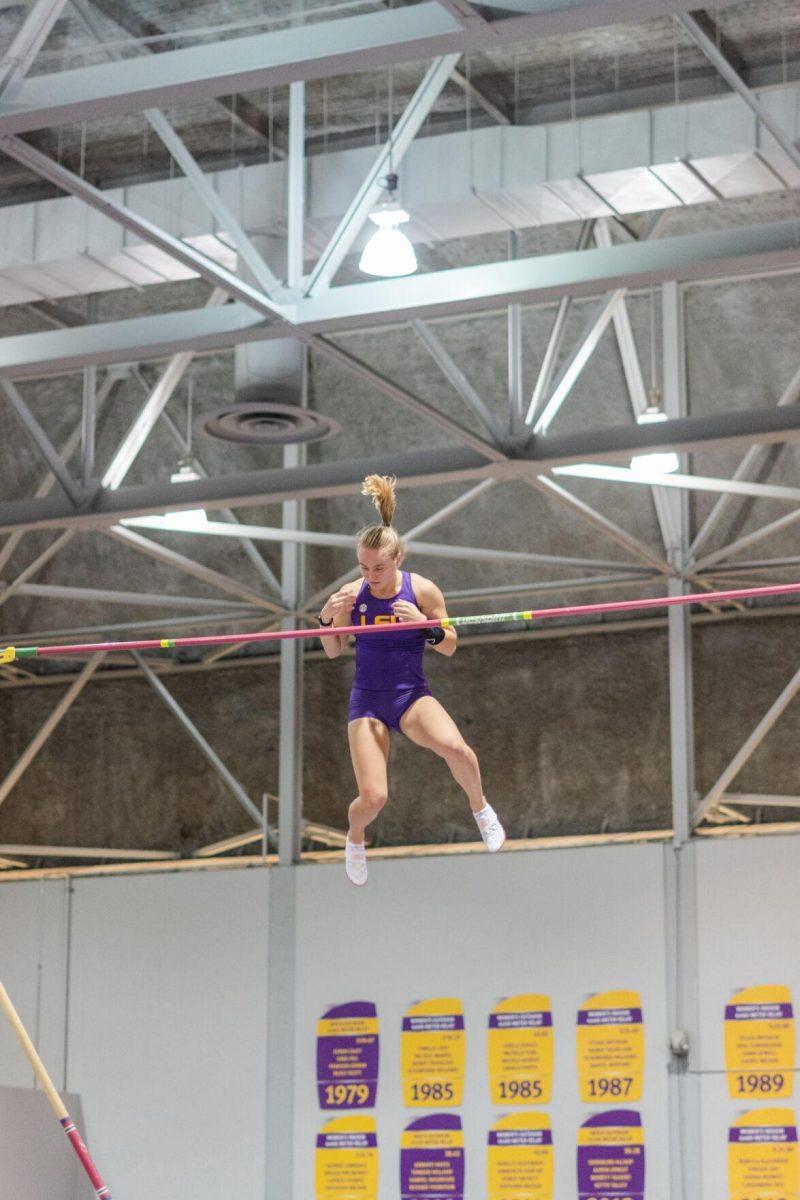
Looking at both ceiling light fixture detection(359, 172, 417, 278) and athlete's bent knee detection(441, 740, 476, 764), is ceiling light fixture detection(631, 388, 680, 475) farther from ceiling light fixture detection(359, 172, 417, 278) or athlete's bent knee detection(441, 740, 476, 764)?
athlete's bent knee detection(441, 740, 476, 764)

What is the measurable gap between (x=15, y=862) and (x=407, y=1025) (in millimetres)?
4851

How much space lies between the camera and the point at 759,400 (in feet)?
54.5

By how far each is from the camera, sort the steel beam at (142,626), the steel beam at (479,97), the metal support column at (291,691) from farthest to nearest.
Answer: the steel beam at (142,626) < the metal support column at (291,691) < the steel beam at (479,97)

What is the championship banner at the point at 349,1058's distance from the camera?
52.9ft

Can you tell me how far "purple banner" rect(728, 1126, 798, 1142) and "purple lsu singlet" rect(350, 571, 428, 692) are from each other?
23.6 feet

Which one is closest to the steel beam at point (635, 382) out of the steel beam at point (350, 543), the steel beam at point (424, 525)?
the steel beam at point (350, 543)

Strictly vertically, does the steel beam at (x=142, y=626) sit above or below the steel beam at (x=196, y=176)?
below

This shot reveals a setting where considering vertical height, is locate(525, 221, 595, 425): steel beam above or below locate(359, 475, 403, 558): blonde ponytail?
above

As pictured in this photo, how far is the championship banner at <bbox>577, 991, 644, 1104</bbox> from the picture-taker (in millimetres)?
15312

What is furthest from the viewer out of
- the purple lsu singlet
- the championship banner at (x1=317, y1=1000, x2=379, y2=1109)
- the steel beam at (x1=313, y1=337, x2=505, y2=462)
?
the championship banner at (x1=317, y1=1000, x2=379, y2=1109)

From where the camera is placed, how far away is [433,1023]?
1600 centimetres

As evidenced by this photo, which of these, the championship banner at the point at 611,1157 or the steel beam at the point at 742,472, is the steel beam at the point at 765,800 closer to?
the steel beam at the point at 742,472

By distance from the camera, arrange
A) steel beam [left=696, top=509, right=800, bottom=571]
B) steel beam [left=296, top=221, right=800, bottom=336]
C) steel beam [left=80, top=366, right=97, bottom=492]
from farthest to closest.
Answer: steel beam [left=696, top=509, right=800, bottom=571]
steel beam [left=80, top=366, right=97, bottom=492]
steel beam [left=296, top=221, right=800, bottom=336]

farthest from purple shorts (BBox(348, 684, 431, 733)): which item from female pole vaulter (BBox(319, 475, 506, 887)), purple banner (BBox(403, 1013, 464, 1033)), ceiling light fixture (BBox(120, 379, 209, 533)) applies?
purple banner (BBox(403, 1013, 464, 1033))
